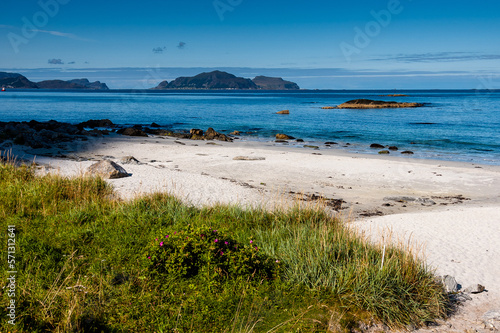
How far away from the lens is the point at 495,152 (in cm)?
2856

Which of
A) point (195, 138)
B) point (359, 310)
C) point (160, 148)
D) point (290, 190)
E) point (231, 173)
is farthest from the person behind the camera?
point (195, 138)

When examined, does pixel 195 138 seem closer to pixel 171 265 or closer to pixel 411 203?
pixel 411 203

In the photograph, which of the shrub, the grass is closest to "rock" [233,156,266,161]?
the grass

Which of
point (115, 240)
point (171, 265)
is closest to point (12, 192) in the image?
point (115, 240)

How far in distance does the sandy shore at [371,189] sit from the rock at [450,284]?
0.32 metres

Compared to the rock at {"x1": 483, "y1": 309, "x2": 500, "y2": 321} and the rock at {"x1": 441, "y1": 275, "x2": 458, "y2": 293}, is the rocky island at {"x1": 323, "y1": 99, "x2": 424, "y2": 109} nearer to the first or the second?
the rock at {"x1": 441, "y1": 275, "x2": 458, "y2": 293}

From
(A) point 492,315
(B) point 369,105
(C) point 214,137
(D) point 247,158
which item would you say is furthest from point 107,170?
(B) point 369,105

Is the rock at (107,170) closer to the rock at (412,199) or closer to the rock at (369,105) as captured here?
the rock at (412,199)

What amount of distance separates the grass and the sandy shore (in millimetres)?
757

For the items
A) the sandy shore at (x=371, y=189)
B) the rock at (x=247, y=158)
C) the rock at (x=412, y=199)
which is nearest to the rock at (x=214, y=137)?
the sandy shore at (x=371, y=189)

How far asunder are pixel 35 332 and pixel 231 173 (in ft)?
46.0

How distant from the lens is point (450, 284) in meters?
6.94

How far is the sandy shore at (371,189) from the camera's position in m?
8.70

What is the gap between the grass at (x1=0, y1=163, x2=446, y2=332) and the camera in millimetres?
5168
